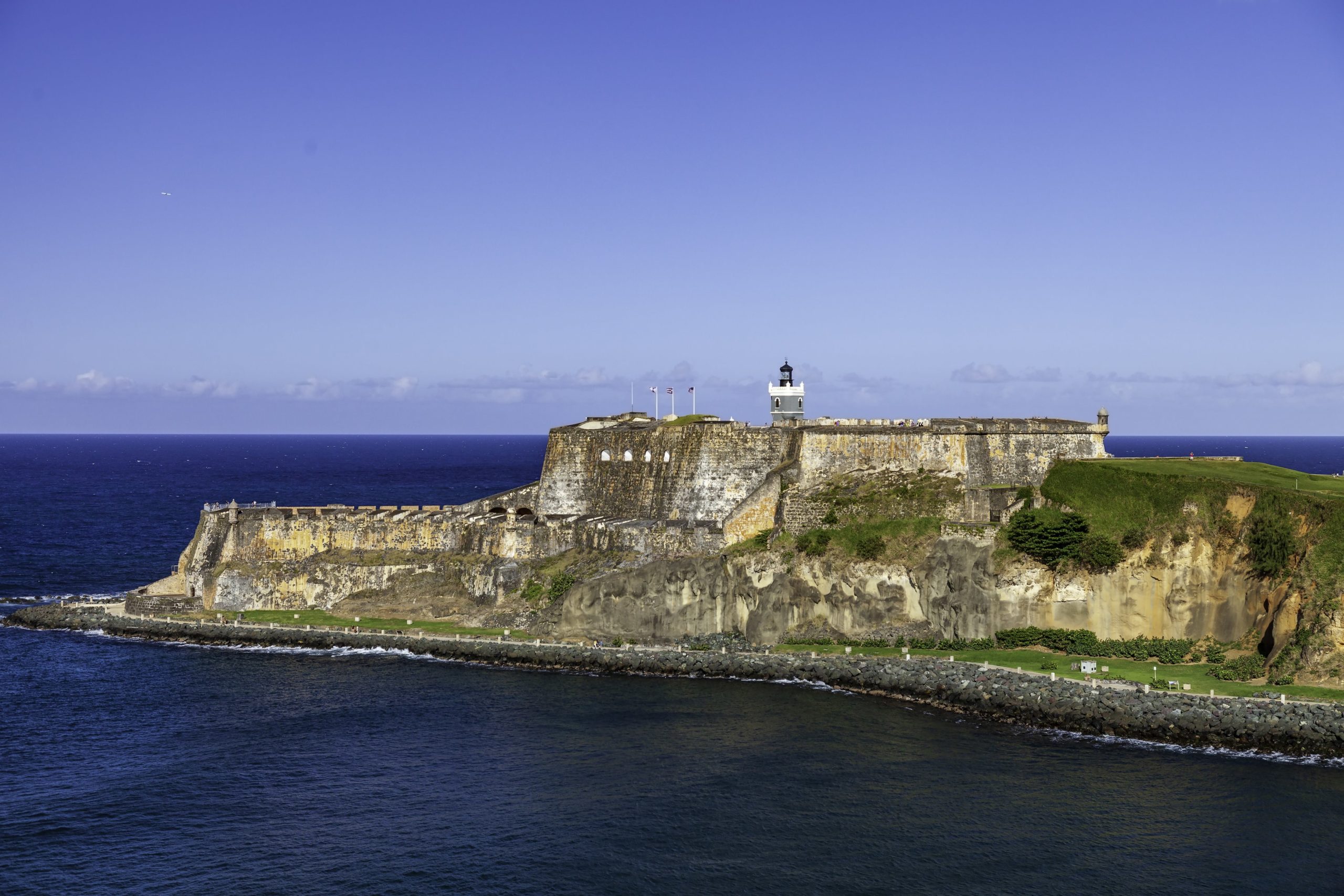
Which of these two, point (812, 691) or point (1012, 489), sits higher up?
point (1012, 489)

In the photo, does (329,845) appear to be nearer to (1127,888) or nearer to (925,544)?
(1127,888)

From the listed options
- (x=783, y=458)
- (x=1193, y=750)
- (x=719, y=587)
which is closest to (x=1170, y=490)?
(x=1193, y=750)

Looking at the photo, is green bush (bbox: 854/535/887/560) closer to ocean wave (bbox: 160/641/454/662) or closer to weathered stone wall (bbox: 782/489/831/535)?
weathered stone wall (bbox: 782/489/831/535)

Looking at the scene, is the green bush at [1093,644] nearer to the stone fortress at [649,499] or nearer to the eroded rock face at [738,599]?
the eroded rock face at [738,599]

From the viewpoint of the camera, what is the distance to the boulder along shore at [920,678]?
42.4m

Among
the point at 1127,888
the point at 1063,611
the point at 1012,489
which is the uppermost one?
the point at 1012,489

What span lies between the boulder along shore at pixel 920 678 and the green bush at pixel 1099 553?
769 cm

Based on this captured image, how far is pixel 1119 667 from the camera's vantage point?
164 feet

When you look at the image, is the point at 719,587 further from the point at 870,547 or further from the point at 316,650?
the point at 316,650

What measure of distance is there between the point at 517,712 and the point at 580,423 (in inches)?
1134

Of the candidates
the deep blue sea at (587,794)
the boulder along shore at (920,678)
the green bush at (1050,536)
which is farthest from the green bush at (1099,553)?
the deep blue sea at (587,794)

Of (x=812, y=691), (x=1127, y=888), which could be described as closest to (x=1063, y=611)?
(x=812, y=691)

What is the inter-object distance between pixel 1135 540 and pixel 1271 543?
5.74 meters

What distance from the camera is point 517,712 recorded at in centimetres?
4834
